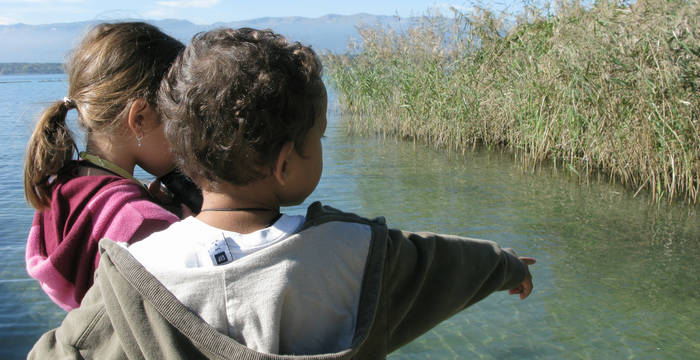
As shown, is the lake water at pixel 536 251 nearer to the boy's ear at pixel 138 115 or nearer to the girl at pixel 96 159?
the girl at pixel 96 159

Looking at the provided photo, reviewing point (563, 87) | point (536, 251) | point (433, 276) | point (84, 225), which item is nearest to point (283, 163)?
point (433, 276)

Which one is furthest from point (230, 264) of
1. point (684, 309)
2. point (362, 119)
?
point (362, 119)

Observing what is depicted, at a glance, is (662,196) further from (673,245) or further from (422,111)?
(422,111)

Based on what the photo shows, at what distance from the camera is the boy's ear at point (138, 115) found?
1.61m

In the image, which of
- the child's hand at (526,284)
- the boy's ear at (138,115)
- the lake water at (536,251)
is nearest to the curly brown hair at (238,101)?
the boy's ear at (138,115)

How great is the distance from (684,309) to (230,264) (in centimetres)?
357

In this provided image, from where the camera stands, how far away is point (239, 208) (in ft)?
3.93

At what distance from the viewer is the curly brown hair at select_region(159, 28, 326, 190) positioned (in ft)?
3.60

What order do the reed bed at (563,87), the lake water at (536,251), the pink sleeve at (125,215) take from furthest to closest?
the reed bed at (563,87) < the lake water at (536,251) < the pink sleeve at (125,215)

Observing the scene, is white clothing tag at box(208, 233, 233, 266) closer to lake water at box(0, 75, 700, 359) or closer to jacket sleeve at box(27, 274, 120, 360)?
jacket sleeve at box(27, 274, 120, 360)

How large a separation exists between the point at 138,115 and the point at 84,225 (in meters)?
0.32

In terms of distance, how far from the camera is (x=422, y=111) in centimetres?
947

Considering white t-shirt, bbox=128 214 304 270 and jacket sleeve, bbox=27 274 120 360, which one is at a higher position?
white t-shirt, bbox=128 214 304 270

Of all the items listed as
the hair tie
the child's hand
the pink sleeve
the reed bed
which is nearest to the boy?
the pink sleeve
